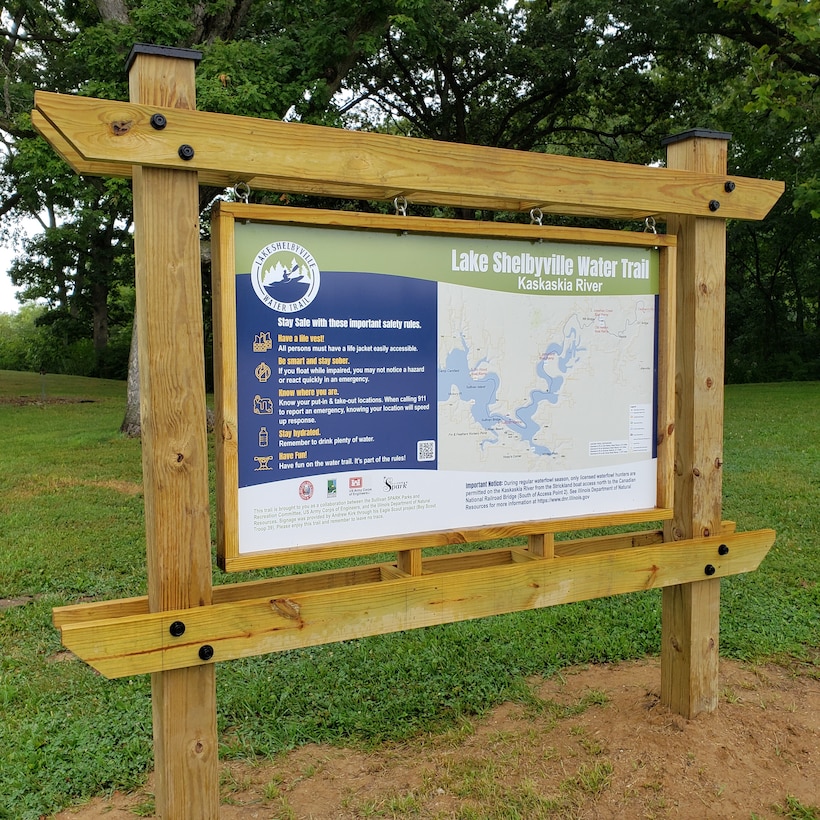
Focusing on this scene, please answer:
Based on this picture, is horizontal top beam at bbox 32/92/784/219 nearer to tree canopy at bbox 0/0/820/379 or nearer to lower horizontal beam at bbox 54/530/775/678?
lower horizontal beam at bbox 54/530/775/678

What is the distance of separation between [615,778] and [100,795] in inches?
76.8

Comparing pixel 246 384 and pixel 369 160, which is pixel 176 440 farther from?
pixel 369 160

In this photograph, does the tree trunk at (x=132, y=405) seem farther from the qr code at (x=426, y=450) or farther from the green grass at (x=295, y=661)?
the qr code at (x=426, y=450)

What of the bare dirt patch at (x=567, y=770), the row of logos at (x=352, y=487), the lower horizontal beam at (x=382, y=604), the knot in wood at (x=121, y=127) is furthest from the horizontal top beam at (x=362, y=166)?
the bare dirt patch at (x=567, y=770)

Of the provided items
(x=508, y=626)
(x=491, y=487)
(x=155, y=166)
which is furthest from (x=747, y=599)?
(x=155, y=166)

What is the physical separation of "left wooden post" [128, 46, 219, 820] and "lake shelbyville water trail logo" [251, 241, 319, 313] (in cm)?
20

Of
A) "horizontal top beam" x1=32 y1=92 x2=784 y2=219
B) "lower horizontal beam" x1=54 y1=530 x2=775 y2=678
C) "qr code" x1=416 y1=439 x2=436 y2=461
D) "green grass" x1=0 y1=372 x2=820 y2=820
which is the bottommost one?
"green grass" x1=0 y1=372 x2=820 y2=820

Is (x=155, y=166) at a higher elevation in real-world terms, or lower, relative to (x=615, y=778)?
higher

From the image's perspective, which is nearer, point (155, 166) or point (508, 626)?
point (155, 166)

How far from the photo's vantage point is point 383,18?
11.8 metres

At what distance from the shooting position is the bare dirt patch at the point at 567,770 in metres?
2.95

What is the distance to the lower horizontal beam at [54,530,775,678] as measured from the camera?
2404 millimetres

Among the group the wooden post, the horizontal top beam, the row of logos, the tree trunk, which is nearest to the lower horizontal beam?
the wooden post

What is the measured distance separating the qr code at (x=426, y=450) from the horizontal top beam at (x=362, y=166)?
86cm
